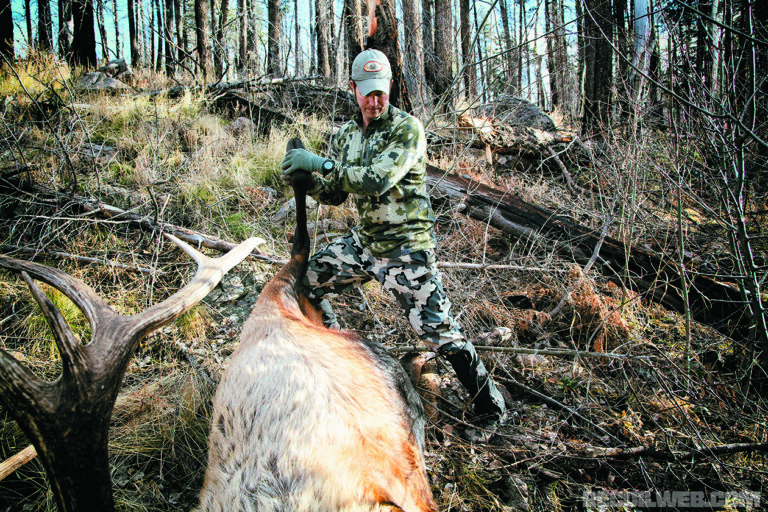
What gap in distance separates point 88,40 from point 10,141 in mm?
6449

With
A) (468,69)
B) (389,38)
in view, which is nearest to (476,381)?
(389,38)

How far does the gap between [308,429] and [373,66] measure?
2.03 metres

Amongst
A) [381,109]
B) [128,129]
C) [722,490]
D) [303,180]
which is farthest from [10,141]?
[722,490]

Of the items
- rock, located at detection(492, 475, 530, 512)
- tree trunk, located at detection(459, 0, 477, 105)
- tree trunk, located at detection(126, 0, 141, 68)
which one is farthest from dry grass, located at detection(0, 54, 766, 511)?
tree trunk, located at detection(126, 0, 141, 68)

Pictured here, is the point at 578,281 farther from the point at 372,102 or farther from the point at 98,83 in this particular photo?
the point at 98,83

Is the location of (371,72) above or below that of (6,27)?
below

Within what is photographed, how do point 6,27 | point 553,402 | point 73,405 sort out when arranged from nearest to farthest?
point 73,405 → point 553,402 → point 6,27

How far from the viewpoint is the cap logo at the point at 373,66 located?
7.98 ft

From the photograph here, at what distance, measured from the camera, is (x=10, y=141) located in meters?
4.70

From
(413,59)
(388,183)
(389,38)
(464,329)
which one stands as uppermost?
(413,59)

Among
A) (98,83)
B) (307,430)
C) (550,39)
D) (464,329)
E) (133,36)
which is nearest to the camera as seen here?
(307,430)

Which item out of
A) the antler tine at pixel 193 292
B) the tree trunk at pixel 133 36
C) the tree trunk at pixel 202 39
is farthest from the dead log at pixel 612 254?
the tree trunk at pixel 133 36

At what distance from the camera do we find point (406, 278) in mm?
2539

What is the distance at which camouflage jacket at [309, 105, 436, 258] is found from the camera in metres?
2.33
